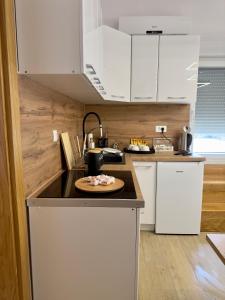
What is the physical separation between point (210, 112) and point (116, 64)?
1416 mm

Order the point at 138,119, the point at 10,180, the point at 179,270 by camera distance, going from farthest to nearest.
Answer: the point at 138,119, the point at 179,270, the point at 10,180

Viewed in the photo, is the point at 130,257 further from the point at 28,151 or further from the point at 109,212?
the point at 28,151

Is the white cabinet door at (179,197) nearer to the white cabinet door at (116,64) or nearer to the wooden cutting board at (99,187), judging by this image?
the white cabinet door at (116,64)

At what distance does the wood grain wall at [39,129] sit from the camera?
41.9 inches

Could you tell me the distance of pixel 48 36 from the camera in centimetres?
94

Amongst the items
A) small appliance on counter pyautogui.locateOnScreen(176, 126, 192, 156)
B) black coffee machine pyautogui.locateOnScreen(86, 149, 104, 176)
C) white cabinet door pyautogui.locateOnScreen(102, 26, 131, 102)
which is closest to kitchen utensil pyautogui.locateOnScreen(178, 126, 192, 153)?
small appliance on counter pyautogui.locateOnScreen(176, 126, 192, 156)

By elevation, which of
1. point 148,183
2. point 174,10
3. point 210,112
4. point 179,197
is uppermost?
point 174,10

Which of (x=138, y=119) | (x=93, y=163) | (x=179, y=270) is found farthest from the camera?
(x=138, y=119)

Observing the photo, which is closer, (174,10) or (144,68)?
(144,68)

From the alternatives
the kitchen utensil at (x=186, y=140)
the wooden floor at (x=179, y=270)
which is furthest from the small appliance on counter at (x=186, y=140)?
the wooden floor at (x=179, y=270)

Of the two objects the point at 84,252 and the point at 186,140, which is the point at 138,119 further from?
the point at 84,252

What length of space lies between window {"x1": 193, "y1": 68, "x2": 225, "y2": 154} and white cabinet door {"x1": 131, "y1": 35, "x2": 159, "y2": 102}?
0.80 metres

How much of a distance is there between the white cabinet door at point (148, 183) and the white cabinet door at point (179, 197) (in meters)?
0.05

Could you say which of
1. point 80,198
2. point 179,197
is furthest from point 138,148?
point 80,198
